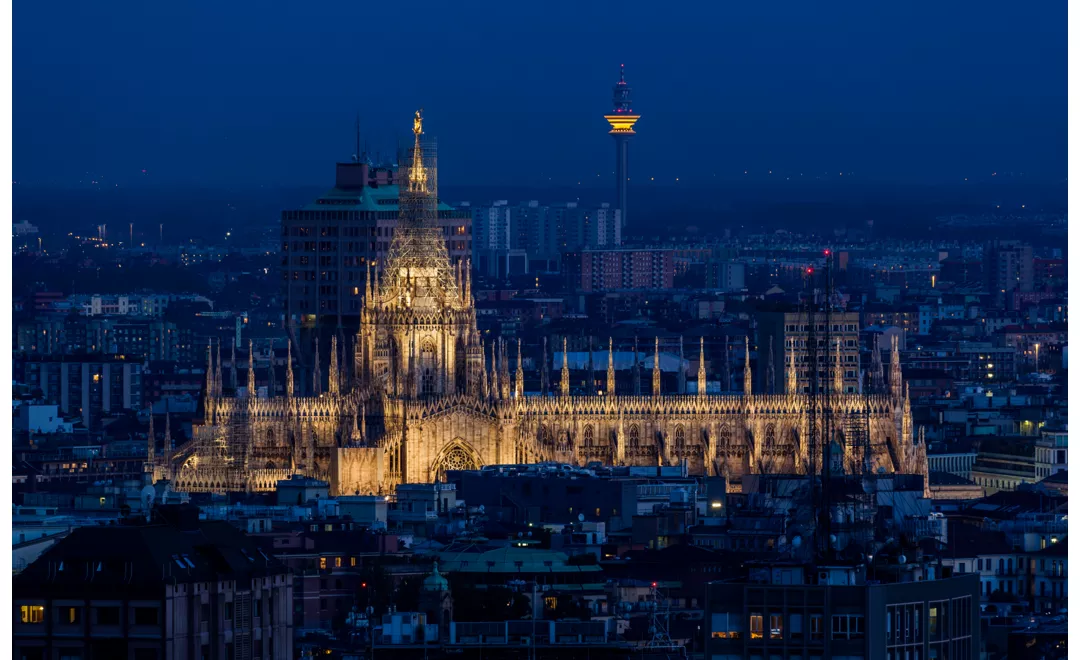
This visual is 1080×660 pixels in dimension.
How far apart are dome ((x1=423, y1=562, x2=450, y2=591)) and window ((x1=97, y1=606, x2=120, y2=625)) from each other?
22.3m

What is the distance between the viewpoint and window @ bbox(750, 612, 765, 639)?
290ft

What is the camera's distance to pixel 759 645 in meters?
88.3

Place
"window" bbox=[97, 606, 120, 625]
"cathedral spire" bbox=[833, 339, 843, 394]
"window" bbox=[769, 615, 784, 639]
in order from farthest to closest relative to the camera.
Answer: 1. "cathedral spire" bbox=[833, 339, 843, 394]
2. "window" bbox=[97, 606, 120, 625]
3. "window" bbox=[769, 615, 784, 639]

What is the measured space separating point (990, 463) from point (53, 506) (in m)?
40.6

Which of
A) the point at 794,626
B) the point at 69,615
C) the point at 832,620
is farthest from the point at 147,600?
the point at 832,620

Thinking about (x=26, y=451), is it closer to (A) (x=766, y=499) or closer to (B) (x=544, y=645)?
(A) (x=766, y=499)

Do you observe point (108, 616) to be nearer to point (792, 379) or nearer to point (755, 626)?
point (755, 626)

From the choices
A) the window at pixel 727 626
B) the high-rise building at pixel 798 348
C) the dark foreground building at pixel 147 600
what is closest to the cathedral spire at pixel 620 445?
the high-rise building at pixel 798 348

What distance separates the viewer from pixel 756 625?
8850 cm

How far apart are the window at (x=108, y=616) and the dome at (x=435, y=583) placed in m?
22.3

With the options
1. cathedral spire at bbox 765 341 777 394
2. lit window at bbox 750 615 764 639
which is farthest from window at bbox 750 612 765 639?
cathedral spire at bbox 765 341 777 394

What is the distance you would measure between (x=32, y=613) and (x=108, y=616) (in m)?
1.33

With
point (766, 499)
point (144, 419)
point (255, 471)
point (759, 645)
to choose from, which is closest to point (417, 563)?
point (766, 499)

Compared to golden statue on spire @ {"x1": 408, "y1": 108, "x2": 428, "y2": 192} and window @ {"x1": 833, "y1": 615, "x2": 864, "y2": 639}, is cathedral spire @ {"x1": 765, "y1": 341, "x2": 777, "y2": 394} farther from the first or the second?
window @ {"x1": 833, "y1": 615, "x2": 864, "y2": 639}
